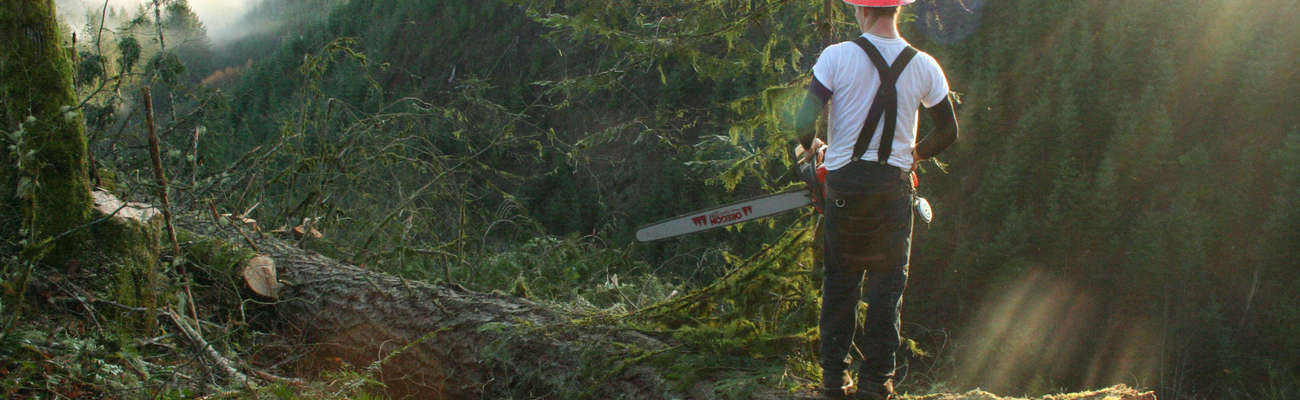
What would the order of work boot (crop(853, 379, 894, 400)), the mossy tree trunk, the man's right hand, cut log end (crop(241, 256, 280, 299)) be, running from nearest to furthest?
work boot (crop(853, 379, 894, 400))
the man's right hand
the mossy tree trunk
cut log end (crop(241, 256, 280, 299))

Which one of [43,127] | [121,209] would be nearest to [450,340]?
[121,209]

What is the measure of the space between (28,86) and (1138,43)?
1739 centimetres

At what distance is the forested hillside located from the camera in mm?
3129

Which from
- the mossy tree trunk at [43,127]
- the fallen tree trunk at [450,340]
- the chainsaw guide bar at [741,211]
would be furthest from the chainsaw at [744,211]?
the mossy tree trunk at [43,127]

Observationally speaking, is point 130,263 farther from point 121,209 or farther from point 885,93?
point 885,93

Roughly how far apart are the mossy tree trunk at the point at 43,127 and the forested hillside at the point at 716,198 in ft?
0.12

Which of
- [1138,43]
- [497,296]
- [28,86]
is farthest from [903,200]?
[1138,43]

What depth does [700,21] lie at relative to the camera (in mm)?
4145

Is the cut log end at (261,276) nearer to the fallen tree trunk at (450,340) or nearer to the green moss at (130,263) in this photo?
the fallen tree trunk at (450,340)

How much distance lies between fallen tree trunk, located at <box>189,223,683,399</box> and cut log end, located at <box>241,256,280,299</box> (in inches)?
0.8

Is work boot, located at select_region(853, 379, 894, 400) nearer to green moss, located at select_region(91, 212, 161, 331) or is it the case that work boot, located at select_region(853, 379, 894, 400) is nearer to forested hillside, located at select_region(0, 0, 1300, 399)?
forested hillside, located at select_region(0, 0, 1300, 399)

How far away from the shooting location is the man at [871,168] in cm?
247

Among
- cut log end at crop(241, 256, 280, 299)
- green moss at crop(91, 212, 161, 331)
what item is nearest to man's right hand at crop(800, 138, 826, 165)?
green moss at crop(91, 212, 161, 331)

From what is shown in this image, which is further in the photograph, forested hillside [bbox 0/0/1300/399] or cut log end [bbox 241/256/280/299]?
cut log end [bbox 241/256/280/299]
